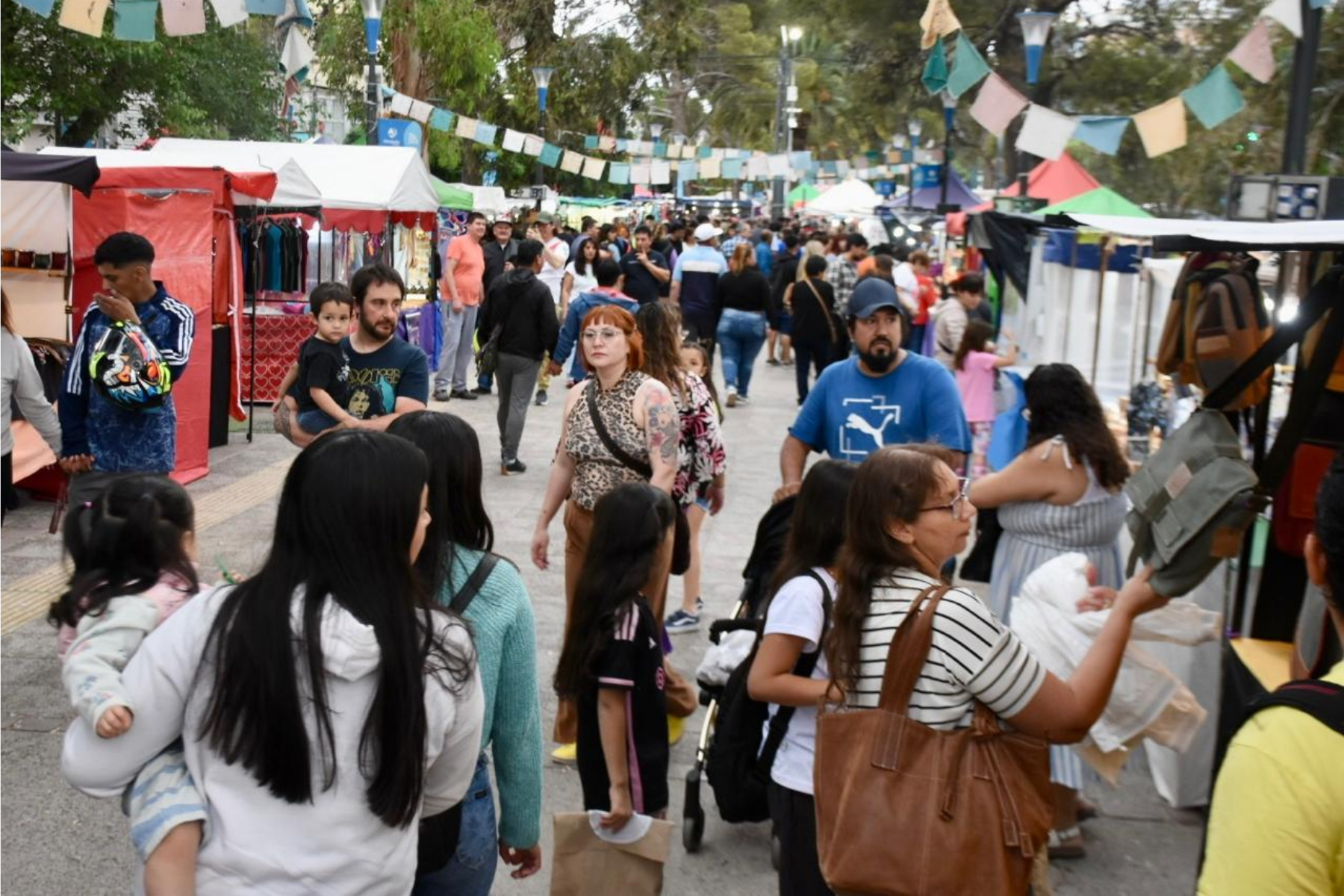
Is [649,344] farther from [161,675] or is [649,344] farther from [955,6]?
[955,6]

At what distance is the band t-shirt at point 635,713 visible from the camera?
4.02 m

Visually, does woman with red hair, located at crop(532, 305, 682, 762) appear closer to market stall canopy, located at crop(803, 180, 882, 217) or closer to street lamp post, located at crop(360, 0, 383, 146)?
street lamp post, located at crop(360, 0, 383, 146)

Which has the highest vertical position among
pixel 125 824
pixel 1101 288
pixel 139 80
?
pixel 139 80

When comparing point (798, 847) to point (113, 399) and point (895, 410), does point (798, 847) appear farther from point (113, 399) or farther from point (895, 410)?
point (113, 399)

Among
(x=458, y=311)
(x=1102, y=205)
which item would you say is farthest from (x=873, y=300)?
(x=458, y=311)

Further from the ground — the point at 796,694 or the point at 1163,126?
the point at 1163,126

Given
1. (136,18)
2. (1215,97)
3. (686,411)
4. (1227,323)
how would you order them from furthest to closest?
(1215,97) < (136,18) < (686,411) < (1227,323)

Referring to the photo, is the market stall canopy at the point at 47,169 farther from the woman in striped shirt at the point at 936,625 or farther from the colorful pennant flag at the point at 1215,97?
the colorful pennant flag at the point at 1215,97

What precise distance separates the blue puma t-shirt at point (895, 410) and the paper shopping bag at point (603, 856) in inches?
81.6

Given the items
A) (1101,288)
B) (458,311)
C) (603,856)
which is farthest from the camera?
(458,311)

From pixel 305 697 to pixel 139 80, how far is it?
88.6 feet

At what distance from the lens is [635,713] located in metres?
4.03

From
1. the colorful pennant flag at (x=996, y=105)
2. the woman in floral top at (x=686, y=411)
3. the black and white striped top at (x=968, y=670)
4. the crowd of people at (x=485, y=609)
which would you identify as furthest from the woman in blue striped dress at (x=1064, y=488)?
the colorful pennant flag at (x=996, y=105)

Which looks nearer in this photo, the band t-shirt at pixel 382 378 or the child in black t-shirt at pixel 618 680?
the child in black t-shirt at pixel 618 680
